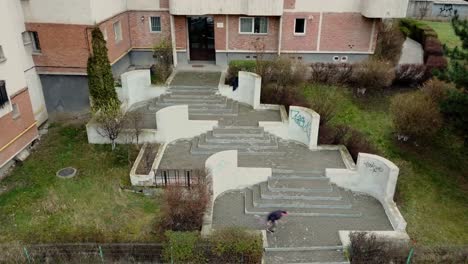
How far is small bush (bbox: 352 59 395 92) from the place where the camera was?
19.5 metres

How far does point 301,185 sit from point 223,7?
1196 centimetres

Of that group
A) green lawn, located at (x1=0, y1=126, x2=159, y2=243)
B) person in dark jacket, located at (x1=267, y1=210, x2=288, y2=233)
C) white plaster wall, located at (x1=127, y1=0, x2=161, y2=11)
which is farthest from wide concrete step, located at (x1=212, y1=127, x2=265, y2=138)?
white plaster wall, located at (x1=127, y1=0, x2=161, y2=11)

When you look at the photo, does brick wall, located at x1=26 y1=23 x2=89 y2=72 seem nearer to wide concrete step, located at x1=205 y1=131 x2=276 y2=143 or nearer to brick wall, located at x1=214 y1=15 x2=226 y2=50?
wide concrete step, located at x1=205 y1=131 x2=276 y2=143

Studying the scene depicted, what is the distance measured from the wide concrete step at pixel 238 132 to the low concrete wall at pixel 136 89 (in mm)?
A: 4521

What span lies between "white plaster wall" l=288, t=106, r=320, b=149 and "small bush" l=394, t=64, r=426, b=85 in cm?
884

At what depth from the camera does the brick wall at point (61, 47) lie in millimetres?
16578

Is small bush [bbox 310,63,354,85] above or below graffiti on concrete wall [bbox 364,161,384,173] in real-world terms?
above

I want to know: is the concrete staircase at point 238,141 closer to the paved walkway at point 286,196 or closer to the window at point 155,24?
the paved walkway at point 286,196

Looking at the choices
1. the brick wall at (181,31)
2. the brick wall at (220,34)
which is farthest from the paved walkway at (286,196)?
the brick wall at (181,31)

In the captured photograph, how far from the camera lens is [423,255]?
9.64m

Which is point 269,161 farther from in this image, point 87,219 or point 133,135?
point 87,219

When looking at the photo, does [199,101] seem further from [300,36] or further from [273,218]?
[273,218]

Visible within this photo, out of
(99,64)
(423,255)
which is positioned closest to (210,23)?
(99,64)

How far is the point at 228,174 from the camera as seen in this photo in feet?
41.4
